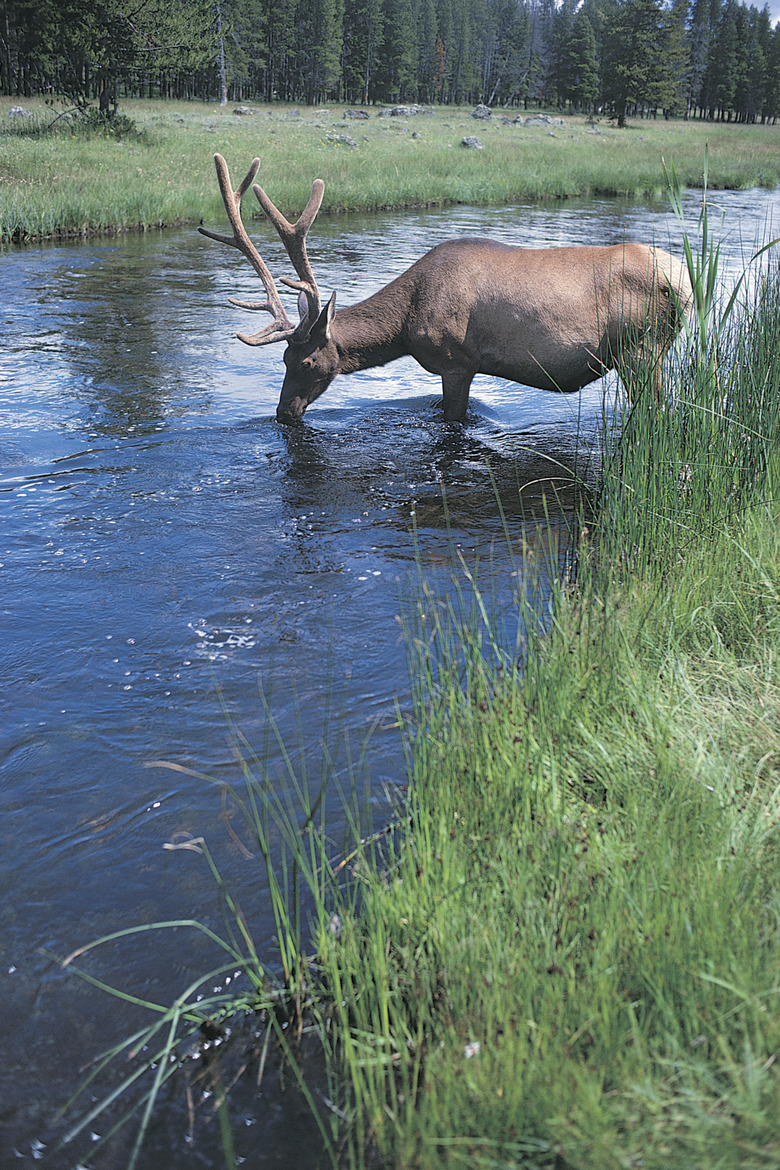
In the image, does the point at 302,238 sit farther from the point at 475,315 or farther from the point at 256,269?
the point at 475,315

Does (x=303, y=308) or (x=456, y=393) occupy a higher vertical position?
(x=303, y=308)

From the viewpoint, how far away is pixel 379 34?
105 metres

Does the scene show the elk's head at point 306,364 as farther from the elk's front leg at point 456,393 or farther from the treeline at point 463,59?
the treeline at point 463,59

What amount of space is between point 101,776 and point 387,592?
6.55ft

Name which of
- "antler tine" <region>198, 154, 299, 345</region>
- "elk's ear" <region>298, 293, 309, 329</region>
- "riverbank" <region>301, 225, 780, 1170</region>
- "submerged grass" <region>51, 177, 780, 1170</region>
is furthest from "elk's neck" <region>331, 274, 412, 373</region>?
"submerged grass" <region>51, 177, 780, 1170</region>

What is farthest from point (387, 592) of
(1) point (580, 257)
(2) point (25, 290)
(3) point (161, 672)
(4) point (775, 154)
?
(4) point (775, 154)

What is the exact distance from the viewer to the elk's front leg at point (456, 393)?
24.3 ft

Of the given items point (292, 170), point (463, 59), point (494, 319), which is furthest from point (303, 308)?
point (463, 59)

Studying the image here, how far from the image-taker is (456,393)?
7555 millimetres

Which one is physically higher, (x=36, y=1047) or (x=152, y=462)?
(x=152, y=462)

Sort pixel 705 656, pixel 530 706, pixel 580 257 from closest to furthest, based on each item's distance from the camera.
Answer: pixel 530 706
pixel 705 656
pixel 580 257

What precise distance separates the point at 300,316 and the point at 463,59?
130880 millimetres

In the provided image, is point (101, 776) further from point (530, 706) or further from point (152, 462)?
point (152, 462)


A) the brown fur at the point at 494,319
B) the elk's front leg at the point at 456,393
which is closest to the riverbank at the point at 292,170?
the brown fur at the point at 494,319
